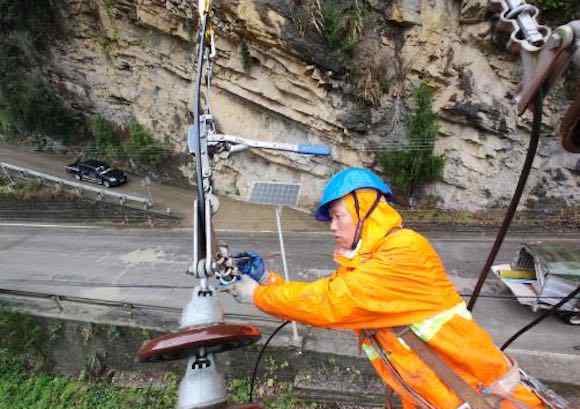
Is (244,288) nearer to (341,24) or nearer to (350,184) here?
(350,184)

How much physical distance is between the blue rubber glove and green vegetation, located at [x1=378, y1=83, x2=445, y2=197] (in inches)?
460

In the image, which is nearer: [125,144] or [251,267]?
[251,267]

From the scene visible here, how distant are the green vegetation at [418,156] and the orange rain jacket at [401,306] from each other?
11.6 m

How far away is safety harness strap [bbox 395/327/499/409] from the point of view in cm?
212

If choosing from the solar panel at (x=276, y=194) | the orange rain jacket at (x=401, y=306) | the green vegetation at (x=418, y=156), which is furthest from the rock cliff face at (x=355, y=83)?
the orange rain jacket at (x=401, y=306)

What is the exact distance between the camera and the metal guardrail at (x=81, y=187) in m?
15.6

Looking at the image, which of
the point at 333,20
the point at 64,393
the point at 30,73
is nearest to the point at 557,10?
the point at 333,20

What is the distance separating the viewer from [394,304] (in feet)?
6.86

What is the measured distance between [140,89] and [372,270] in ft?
59.8

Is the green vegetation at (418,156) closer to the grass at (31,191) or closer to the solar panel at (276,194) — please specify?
the solar panel at (276,194)

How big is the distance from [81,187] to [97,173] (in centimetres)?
103

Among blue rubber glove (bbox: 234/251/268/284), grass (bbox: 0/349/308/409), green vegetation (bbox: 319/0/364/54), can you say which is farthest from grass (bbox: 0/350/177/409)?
green vegetation (bbox: 319/0/364/54)

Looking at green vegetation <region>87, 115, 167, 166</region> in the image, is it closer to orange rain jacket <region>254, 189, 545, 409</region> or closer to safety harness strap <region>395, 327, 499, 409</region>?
orange rain jacket <region>254, 189, 545, 409</region>

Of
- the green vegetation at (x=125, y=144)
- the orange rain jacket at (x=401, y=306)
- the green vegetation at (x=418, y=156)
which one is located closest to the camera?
the orange rain jacket at (x=401, y=306)
